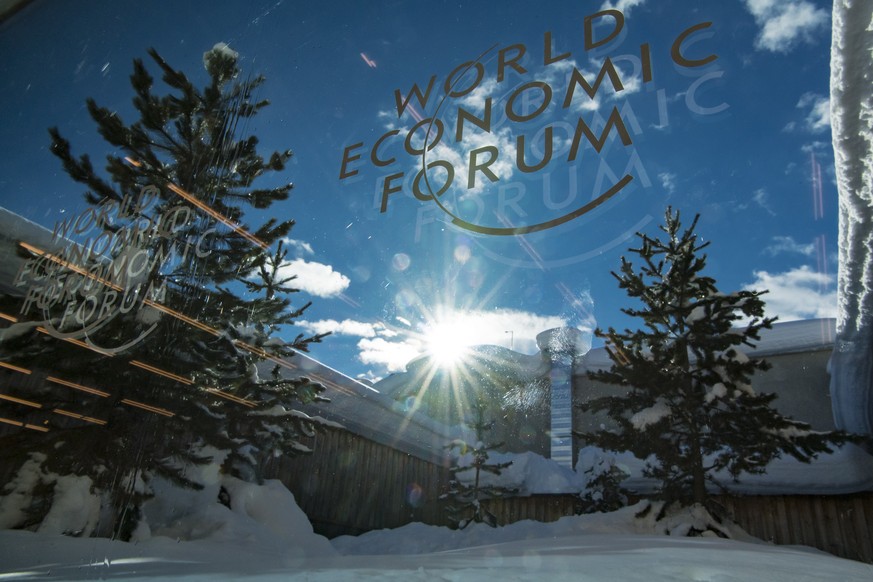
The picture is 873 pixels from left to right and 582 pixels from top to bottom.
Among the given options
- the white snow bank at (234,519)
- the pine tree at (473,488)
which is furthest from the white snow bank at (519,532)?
the white snow bank at (234,519)

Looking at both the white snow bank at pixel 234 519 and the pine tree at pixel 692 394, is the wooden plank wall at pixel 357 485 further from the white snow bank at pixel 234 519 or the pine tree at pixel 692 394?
the pine tree at pixel 692 394

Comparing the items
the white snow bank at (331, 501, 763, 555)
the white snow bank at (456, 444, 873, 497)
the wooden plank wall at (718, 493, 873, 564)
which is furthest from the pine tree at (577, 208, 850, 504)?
the wooden plank wall at (718, 493, 873, 564)

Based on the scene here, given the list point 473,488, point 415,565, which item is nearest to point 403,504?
point 473,488

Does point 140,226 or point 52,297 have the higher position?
point 140,226

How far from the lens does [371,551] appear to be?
763cm

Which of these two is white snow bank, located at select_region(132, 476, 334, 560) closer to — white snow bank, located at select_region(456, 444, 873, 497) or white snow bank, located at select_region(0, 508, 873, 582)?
white snow bank, located at select_region(0, 508, 873, 582)

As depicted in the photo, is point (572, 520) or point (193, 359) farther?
point (572, 520)

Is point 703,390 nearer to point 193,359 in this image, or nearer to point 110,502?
point 193,359

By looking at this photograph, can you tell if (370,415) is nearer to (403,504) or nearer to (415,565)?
(403,504)

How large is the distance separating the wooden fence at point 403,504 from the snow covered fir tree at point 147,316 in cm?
300

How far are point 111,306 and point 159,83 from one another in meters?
2.67

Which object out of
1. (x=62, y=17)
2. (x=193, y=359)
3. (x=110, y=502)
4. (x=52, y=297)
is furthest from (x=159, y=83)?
(x=110, y=502)

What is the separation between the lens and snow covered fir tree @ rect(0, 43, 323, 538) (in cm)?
459

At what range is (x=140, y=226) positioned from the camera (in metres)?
4.90
